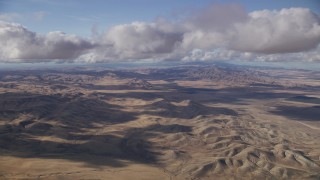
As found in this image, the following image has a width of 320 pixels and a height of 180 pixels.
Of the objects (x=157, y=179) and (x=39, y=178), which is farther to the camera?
(x=157, y=179)

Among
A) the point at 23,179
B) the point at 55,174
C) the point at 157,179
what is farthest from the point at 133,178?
the point at 23,179

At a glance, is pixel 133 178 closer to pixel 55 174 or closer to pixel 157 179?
pixel 157 179

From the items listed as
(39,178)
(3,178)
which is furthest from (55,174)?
(3,178)

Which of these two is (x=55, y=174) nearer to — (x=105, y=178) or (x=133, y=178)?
(x=105, y=178)

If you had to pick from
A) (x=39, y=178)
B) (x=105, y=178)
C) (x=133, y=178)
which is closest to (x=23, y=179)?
(x=39, y=178)

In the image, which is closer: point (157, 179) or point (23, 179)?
point (23, 179)


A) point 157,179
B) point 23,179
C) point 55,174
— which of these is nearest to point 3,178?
point 23,179

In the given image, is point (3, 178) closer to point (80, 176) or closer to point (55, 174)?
point (55, 174)
